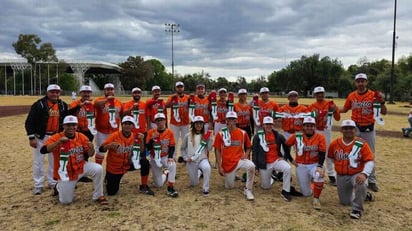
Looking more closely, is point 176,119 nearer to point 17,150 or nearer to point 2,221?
point 2,221

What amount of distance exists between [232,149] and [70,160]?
114 inches

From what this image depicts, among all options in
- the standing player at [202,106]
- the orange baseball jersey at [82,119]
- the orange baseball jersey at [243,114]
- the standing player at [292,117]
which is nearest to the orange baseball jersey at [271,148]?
the standing player at [292,117]

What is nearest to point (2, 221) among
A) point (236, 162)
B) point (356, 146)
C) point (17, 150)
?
point (236, 162)

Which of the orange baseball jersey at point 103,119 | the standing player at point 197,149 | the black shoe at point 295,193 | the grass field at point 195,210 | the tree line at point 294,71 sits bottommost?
the grass field at point 195,210

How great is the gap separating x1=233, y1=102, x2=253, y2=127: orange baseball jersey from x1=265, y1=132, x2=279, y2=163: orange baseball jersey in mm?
1316

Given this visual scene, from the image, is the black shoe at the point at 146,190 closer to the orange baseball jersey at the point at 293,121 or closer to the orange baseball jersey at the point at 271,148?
the orange baseball jersey at the point at 271,148

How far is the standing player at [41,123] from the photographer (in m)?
6.18

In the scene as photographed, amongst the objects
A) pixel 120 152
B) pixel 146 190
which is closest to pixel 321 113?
pixel 146 190

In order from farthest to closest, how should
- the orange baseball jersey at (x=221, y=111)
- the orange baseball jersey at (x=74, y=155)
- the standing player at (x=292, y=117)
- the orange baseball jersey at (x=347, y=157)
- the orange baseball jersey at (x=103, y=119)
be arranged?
the orange baseball jersey at (x=221, y=111), the orange baseball jersey at (x=103, y=119), the standing player at (x=292, y=117), the orange baseball jersey at (x=74, y=155), the orange baseball jersey at (x=347, y=157)

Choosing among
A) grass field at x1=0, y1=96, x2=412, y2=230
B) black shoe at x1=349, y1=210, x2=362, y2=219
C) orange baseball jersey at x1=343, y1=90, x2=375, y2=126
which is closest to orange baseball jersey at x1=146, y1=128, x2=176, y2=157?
grass field at x1=0, y1=96, x2=412, y2=230

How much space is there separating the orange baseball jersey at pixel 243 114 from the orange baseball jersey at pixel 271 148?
4.32ft

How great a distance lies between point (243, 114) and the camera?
7859 millimetres

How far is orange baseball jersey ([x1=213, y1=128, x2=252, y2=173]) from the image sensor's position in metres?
6.45

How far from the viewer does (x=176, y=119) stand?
8438 millimetres
